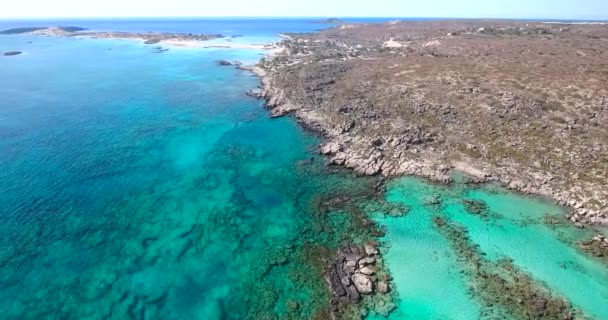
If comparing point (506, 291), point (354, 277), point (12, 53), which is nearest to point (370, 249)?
point (354, 277)

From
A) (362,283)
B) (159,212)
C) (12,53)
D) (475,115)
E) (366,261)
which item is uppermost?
(12,53)

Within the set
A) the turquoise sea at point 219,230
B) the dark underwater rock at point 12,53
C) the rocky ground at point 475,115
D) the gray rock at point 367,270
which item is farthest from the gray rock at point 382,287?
the dark underwater rock at point 12,53

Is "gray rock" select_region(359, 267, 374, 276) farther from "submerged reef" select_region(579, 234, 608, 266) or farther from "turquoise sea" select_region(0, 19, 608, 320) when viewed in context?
"submerged reef" select_region(579, 234, 608, 266)

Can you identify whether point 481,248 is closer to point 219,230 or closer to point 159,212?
point 219,230

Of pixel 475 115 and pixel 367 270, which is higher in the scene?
pixel 475 115

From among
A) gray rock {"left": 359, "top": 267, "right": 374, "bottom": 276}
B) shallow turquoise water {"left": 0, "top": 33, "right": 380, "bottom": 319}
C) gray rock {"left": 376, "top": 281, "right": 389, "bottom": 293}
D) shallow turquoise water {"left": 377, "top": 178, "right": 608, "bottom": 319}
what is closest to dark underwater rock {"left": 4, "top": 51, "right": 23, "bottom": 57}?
shallow turquoise water {"left": 0, "top": 33, "right": 380, "bottom": 319}

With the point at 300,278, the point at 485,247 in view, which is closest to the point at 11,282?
the point at 300,278
